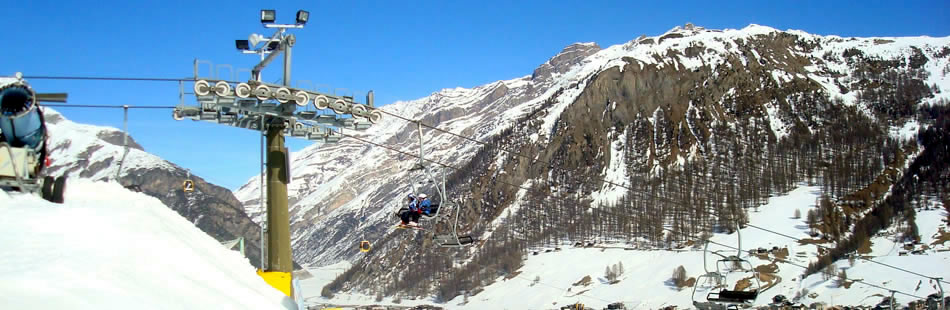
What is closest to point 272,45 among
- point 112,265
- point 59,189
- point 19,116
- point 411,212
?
point 411,212

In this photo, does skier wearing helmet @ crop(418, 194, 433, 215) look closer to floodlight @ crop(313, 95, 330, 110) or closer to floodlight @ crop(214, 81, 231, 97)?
floodlight @ crop(313, 95, 330, 110)

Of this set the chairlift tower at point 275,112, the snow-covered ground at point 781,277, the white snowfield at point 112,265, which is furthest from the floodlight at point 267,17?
the snow-covered ground at point 781,277

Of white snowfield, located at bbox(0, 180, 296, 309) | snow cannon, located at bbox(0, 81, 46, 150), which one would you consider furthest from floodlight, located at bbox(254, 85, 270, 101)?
white snowfield, located at bbox(0, 180, 296, 309)

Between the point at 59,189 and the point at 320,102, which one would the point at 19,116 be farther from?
the point at 320,102

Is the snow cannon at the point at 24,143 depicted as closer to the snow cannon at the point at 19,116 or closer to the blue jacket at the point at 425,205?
Result: the snow cannon at the point at 19,116

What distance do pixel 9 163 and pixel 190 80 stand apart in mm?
11607

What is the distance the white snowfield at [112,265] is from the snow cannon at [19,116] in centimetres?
334

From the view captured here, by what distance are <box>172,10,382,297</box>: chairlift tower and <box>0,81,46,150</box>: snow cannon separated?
9.12 meters

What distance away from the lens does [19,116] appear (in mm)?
17828

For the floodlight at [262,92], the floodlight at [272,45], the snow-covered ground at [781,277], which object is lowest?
the snow-covered ground at [781,277]

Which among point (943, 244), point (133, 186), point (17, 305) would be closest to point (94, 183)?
point (133, 186)

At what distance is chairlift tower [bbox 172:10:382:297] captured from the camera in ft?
89.7

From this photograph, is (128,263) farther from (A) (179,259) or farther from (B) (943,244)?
(B) (943,244)

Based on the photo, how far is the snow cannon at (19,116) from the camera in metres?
17.6
